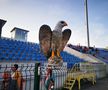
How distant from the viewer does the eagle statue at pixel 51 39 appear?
7.24 metres

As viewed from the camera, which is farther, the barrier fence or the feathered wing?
the feathered wing

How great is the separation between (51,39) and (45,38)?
0.32m

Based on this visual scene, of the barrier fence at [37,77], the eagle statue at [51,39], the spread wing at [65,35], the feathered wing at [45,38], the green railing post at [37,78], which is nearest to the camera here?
the green railing post at [37,78]

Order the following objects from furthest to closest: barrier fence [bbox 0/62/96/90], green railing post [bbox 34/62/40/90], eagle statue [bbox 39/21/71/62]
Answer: eagle statue [bbox 39/21/71/62] < barrier fence [bbox 0/62/96/90] < green railing post [bbox 34/62/40/90]

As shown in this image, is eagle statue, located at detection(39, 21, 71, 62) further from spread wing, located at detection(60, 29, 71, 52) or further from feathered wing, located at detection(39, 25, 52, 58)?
spread wing, located at detection(60, 29, 71, 52)

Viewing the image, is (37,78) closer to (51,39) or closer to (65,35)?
(51,39)

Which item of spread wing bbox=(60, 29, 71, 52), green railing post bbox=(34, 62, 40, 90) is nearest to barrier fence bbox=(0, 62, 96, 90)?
green railing post bbox=(34, 62, 40, 90)

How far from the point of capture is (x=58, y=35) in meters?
7.24

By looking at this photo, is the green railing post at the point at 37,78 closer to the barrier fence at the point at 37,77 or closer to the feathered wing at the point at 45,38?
the barrier fence at the point at 37,77

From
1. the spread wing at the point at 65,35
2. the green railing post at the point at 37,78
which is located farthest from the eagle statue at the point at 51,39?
the green railing post at the point at 37,78

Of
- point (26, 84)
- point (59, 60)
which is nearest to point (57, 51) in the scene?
point (59, 60)

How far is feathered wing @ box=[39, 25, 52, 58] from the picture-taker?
752cm

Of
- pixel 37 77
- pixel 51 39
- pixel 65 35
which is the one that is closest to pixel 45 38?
pixel 51 39

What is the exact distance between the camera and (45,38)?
764cm
